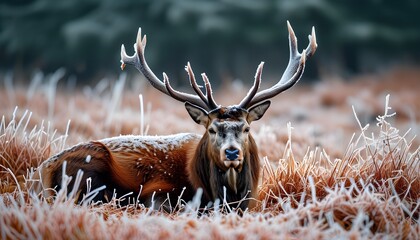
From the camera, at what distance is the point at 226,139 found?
3.97 meters

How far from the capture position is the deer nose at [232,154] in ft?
12.8

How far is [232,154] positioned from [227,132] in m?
0.18

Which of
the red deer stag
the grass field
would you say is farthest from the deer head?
the grass field

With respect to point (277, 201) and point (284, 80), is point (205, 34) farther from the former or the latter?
point (277, 201)

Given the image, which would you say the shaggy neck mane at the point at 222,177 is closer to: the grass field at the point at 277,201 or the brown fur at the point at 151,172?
the brown fur at the point at 151,172

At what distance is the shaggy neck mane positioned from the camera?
416 centimetres

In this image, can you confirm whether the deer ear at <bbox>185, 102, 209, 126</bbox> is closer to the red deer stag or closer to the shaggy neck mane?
→ the red deer stag

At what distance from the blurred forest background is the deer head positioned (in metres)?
10.4

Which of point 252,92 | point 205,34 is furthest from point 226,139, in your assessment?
point 205,34

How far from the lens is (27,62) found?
15.5 meters

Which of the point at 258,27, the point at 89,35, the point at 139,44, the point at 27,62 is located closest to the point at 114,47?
the point at 89,35

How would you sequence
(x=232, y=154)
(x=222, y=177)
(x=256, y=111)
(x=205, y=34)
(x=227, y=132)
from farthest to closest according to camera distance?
(x=205, y=34) < (x=256, y=111) < (x=222, y=177) < (x=227, y=132) < (x=232, y=154)

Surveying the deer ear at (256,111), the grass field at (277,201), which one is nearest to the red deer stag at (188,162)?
the deer ear at (256,111)

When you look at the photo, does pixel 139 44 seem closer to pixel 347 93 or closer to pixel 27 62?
pixel 347 93
